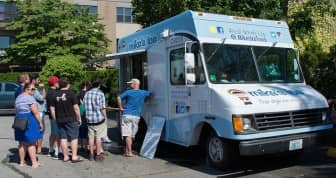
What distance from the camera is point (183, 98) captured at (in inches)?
339

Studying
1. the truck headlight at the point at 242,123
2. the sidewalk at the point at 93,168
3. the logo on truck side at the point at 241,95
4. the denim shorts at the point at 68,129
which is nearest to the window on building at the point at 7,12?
the sidewalk at the point at 93,168

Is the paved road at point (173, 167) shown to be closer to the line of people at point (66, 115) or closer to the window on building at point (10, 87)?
the line of people at point (66, 115)

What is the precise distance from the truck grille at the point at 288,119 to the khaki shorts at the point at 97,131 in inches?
131

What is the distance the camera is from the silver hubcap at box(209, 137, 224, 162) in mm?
7789

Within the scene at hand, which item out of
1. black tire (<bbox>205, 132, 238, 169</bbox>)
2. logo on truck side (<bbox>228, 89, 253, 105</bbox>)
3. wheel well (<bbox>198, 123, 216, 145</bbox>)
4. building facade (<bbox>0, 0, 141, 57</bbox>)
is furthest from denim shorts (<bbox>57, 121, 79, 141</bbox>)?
building facade (<bbox>0, 0, 141, 57</bbox>)

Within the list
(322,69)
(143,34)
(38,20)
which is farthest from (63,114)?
(38,20)

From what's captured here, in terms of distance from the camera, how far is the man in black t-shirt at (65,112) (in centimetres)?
875

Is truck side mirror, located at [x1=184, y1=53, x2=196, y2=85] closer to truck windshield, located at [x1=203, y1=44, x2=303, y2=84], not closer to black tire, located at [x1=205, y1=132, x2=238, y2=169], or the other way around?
truck windshield, located at [x1=203, y1=44, x2=303, y2=84]

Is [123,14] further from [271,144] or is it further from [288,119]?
[271,144]

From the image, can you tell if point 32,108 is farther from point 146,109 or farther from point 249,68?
point 249,68

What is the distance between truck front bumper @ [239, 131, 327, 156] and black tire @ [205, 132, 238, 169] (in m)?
0.43

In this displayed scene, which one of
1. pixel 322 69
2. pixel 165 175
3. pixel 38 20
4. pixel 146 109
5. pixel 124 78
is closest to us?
pixel 165 175

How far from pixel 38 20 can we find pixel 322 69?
2842 cm

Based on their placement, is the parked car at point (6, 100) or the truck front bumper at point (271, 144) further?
the parked car at point (6, 100)
